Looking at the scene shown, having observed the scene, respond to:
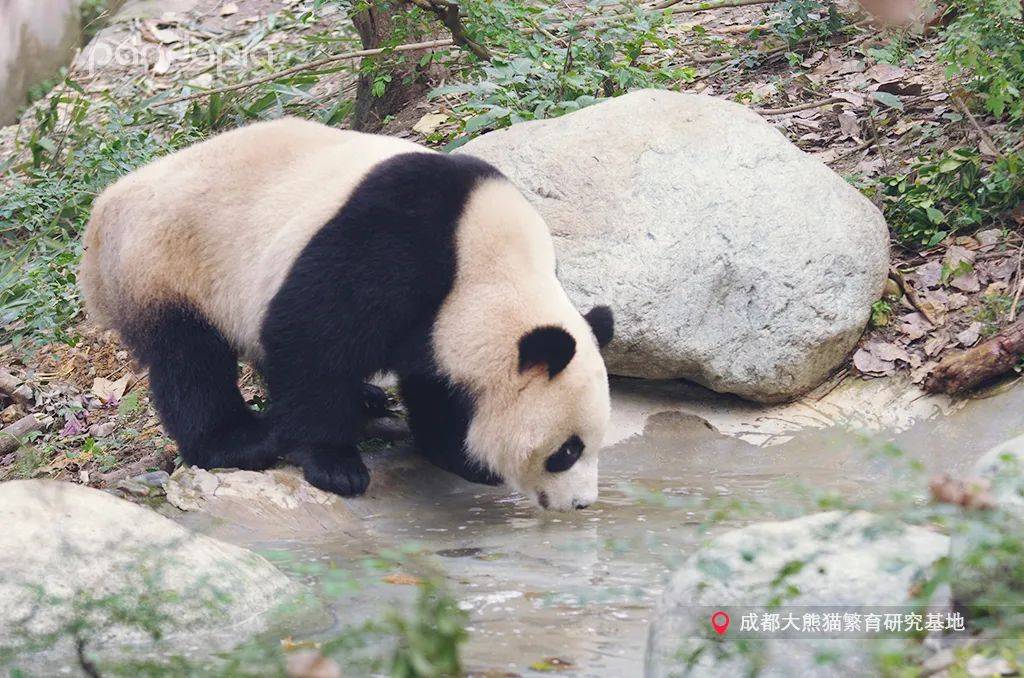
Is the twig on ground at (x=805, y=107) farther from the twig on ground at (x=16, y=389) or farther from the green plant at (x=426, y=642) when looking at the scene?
the green plant at (x=426, y=642)

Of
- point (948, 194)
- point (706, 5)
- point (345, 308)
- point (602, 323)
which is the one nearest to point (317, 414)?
point (345, 308)

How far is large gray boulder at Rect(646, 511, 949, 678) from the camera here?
2721mm

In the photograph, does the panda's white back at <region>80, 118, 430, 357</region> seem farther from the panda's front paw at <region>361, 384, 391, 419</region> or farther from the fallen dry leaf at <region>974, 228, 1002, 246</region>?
the fallen dry leaf at <region>974, 228, 1002, 246</region>

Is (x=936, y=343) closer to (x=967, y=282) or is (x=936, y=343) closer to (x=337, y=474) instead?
(x=967, y=282)

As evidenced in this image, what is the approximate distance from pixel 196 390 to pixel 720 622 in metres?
3.25

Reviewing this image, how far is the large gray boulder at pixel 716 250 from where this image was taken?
5828 mm

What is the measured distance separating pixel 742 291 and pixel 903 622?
3331 mm

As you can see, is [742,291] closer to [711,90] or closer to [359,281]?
[359,281]

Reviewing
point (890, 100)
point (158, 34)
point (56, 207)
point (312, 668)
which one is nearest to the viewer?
point (312, 668)

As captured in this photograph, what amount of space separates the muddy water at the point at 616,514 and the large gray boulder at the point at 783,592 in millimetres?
325

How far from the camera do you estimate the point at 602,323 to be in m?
5.28

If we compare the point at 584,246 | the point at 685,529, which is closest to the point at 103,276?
the point at 584,246

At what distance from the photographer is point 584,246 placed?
6027mm

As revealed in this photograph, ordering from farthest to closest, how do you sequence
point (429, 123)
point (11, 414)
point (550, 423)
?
point (429, 123), point (11, 414), point (550, 423)
